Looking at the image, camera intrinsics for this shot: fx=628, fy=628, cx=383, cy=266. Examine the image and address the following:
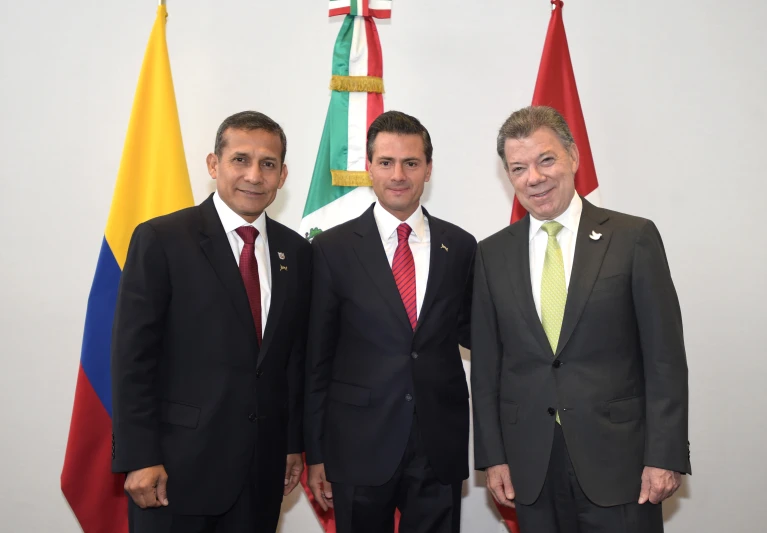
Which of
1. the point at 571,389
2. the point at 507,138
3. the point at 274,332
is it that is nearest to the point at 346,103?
the point at 507,138

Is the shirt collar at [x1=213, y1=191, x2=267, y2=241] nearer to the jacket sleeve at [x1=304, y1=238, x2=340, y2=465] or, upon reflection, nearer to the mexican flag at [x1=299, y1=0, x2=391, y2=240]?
the jacket sleeve at [x1=304, y1=238, x2=340, y2=465]

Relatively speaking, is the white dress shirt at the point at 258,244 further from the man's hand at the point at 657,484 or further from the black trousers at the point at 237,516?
the man's hand at the point at 657,484

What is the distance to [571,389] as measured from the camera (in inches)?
80.9

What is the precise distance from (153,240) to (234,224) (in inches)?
12.3

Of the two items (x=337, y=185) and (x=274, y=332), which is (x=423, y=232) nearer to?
(x=274, y=332)

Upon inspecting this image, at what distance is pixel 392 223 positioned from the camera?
8.27 feet

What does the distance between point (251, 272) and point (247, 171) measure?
38 cm

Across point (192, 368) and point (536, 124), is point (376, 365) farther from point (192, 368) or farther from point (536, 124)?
point (536, 124)

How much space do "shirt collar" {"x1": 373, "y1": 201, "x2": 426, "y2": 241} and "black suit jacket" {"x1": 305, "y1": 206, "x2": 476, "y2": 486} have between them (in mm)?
43

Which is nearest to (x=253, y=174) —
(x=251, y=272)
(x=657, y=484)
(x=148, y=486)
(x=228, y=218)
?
(x=228, y=218)

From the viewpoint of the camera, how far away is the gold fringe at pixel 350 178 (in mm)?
3350

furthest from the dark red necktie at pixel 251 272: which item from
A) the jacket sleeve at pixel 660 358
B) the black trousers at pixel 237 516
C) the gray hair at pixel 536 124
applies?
the jacket sleeve at pixel 660 358

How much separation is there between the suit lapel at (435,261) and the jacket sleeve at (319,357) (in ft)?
1.15

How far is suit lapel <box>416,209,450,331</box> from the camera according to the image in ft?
7.82
